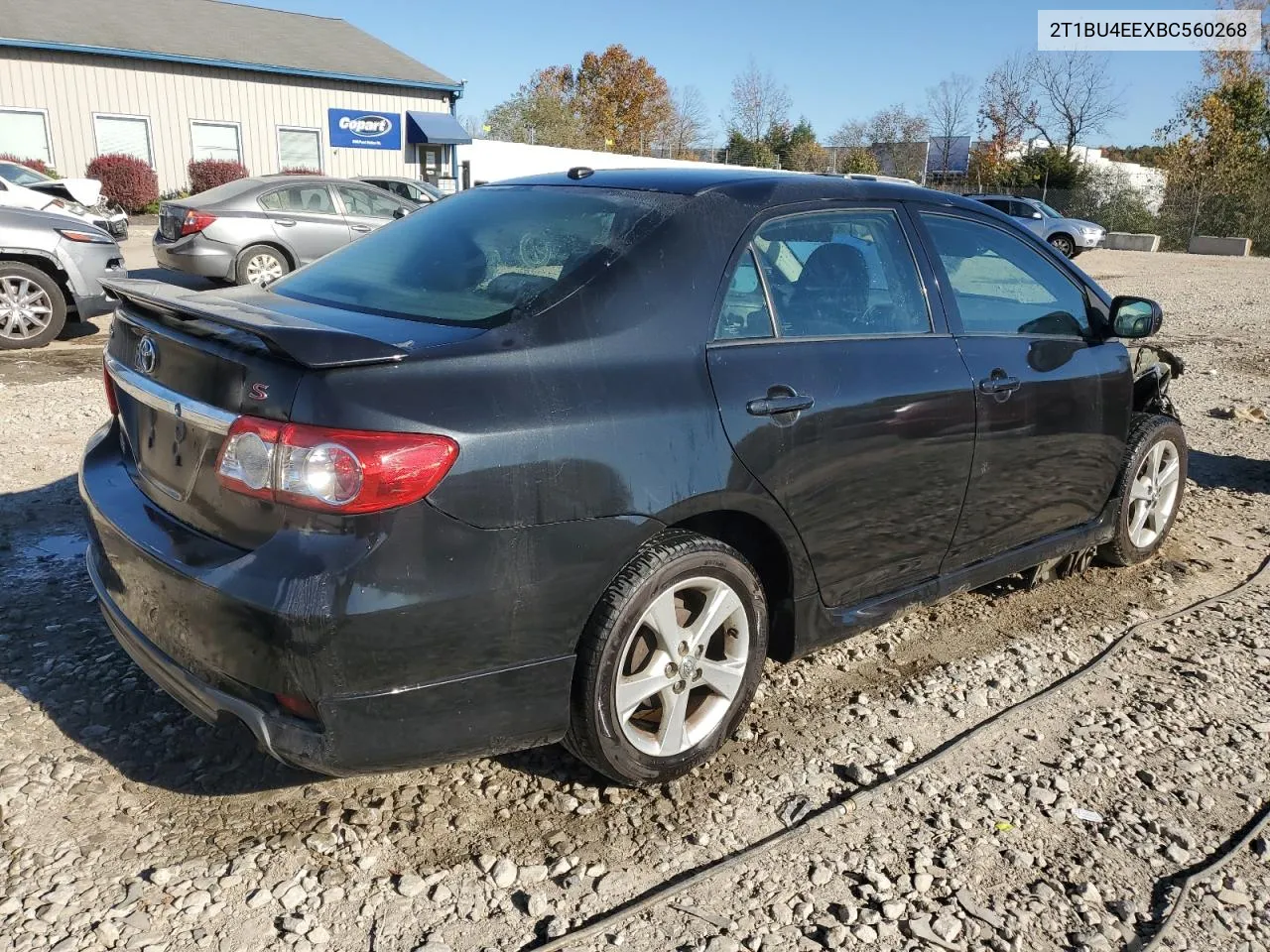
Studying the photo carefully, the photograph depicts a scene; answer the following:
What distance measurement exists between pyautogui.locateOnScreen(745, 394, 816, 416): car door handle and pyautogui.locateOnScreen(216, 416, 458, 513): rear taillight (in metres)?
0.93

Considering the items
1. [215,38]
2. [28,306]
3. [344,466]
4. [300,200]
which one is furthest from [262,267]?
[215,38]

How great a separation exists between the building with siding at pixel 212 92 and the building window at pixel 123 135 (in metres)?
0.03

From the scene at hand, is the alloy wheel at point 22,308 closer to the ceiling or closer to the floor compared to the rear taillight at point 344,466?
closer to the floor

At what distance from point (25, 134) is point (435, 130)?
11461 millimetres

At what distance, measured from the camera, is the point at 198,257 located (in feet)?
40.1

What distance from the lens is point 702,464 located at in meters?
Answer: 2.72

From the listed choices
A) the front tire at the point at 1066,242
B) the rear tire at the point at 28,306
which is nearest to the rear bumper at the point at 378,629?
the rear tire at the point at 28,306

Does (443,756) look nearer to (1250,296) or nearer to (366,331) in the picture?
(366,331)

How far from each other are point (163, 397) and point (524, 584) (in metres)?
1.06

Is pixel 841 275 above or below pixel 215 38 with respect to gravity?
below

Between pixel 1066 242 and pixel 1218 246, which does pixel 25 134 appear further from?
pixel 1218 246

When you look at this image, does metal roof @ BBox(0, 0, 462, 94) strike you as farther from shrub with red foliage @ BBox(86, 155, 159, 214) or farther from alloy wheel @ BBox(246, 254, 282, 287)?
alloy wheel @ BBox(246, 254, 282, 287)

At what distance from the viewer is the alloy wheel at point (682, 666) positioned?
2754 millimetres

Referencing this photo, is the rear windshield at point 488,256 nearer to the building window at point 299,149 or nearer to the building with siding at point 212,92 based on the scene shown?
the building with siding at point 212,92
